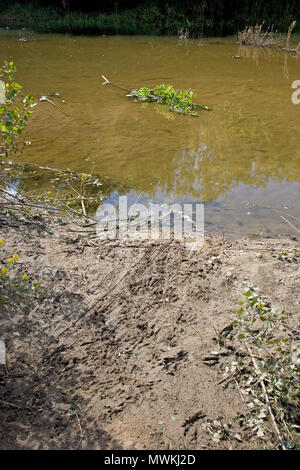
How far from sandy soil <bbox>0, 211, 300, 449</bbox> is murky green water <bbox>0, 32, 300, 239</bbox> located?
3.70ft

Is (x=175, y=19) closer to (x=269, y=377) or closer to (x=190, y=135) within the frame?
(x=190, y=135)

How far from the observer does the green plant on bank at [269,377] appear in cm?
243

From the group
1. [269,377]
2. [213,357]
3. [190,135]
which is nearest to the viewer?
[269,377]

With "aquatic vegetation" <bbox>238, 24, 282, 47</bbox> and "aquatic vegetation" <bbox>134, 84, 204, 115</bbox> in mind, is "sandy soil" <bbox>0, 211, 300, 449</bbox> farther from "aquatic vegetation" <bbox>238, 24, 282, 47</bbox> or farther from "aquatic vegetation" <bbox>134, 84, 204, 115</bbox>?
"aquatic vegetation" <bbox>238, 24, 282, 47</bbox>

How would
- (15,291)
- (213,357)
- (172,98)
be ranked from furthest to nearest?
(172,98), (15,291), (213,357)

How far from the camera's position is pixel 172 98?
9008 mm

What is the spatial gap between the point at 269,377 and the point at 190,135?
18.3 ft

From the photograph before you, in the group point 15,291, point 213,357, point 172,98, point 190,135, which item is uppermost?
point 172,98

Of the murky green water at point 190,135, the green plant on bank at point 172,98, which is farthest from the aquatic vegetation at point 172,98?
the murky green water at point 190,135

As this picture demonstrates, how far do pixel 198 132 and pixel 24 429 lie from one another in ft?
20.7

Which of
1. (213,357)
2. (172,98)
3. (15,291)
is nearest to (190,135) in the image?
(172,98)

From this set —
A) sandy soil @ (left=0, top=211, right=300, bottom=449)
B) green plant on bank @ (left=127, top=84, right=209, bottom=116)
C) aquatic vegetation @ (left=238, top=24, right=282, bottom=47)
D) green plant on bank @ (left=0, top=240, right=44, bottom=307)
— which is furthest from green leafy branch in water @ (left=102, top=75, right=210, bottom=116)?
aquatic vegetation @ (left=238, top=24, right=282, bottom=47)

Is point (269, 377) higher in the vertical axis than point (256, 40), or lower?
lower

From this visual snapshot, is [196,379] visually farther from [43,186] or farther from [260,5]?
[260,5]
